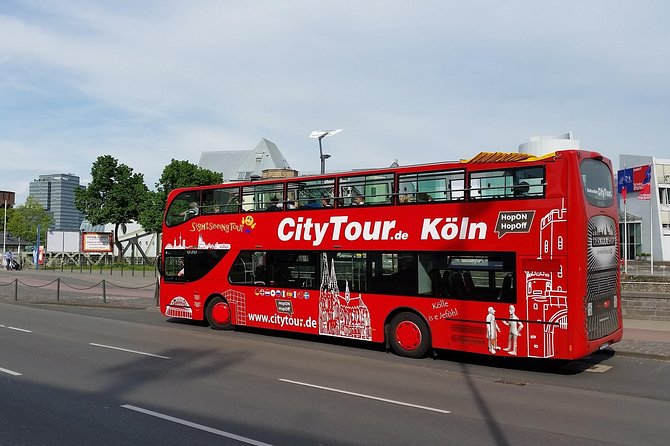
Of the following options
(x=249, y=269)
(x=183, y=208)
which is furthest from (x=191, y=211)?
(x=249, y=269)

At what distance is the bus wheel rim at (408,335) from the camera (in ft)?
39.9

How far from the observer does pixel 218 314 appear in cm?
1609

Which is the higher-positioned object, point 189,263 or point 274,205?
point 274,205

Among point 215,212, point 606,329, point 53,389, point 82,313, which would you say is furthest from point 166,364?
point 82,313

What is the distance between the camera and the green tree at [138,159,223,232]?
53.2m

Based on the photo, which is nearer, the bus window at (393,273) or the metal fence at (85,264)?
the bus window at (393,273)

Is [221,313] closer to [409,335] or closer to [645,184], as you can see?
[409,335]

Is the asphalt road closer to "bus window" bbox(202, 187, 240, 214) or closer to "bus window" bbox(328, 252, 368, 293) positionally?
"bus window" bbox(328, 252, 368, 293)

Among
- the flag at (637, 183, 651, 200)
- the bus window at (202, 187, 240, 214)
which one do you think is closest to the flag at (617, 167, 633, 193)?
the flag at (637, 183, 651, 200)

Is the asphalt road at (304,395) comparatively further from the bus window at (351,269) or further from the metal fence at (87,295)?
the metal fence at (87,295)

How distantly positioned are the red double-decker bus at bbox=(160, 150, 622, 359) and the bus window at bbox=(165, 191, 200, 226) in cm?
59

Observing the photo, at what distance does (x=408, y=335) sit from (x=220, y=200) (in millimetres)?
6638

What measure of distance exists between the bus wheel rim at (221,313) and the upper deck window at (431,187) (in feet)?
20.2

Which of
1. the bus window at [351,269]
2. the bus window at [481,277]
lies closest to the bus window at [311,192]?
the bus window at [351,269]
